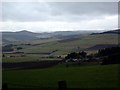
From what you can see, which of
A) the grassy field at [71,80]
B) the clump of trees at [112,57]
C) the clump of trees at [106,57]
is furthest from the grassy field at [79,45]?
the grassy field at [71,80]

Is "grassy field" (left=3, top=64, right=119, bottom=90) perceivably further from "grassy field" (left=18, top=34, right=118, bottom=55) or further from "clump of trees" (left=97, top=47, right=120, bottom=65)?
"grassy field" (left=18, top=34, right=118, bottom=55)

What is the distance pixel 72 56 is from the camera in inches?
2955

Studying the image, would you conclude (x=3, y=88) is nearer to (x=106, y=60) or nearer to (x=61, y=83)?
(x=61, y=83)

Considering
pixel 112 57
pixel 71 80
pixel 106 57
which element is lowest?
pixel 71 80

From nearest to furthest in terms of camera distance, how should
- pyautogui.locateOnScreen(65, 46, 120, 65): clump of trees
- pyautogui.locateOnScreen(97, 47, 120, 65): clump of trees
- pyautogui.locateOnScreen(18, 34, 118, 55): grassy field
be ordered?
pyautogui.locateOnScreen(97, 47, 120, 65): clump of trees
pyautogui.locateOnScreen(65, 46, 120, 65): clump of trees
pyautogui.locateOnScreen(18, 34, 118, 55): grassy field

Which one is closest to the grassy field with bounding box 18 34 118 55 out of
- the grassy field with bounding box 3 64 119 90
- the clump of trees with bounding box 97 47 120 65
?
the clump of trees with bounding box 97 47 120 65

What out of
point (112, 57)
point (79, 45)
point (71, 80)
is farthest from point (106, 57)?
point (79, 45)

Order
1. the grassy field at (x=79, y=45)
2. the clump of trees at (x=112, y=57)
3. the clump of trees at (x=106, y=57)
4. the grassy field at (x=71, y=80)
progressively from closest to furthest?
the grassy field at (x=71, y=80), the clump of trees at (x=112, y=57), the clump of trees at (x=106, y=57), the grassy field at (x=79, y=45)

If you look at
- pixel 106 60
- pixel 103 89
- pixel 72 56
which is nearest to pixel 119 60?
pixel 106 60

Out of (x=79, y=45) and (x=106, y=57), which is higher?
(x=79, y=45)

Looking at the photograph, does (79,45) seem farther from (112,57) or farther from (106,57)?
(112,57)

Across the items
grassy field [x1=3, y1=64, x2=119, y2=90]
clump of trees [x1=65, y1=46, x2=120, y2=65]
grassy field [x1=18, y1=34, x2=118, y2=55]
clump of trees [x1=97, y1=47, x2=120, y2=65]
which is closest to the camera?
grassy field [x1=3, y1=64, x2=119, y2=90]

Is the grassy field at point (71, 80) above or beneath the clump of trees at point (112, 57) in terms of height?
beneath

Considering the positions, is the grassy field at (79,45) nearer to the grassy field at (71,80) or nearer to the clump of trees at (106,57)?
the clump of trees at (106,57)
